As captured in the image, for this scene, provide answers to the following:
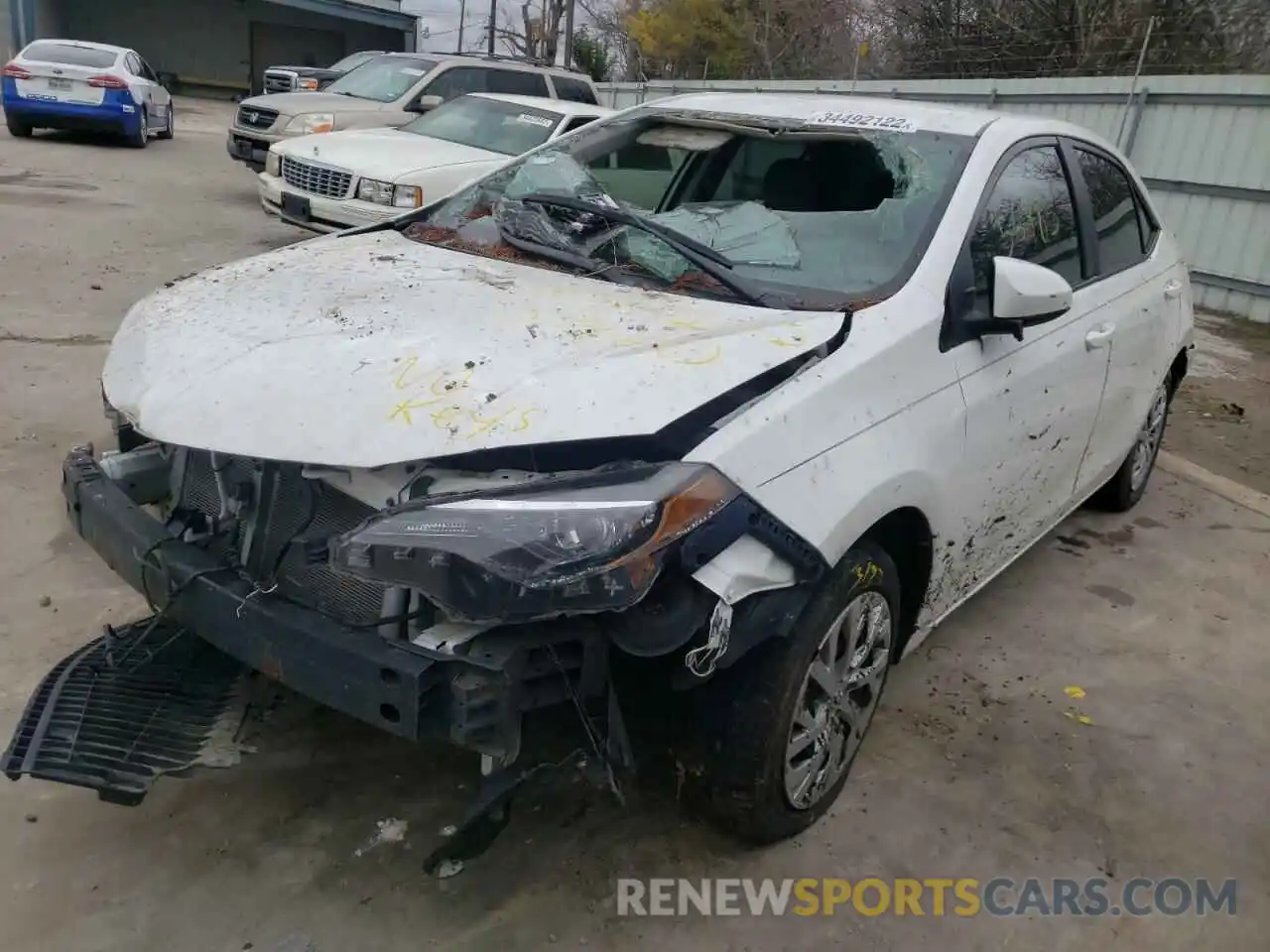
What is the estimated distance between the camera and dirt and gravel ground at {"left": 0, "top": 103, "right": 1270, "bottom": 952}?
7.94 ft

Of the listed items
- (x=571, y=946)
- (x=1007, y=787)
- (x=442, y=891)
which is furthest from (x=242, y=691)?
(x=1007, y=787)

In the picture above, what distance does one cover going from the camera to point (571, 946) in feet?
7.76

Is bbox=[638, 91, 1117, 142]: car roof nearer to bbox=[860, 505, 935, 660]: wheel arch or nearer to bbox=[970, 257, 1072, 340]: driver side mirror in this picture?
bbox=[970, 257, 1072, 340]: driver side mirror

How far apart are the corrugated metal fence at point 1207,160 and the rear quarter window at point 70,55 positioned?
540 inches

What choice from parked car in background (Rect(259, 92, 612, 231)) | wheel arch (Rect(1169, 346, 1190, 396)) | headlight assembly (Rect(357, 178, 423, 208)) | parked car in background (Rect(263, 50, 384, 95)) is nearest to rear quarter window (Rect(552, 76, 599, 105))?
parked car in background (Rect(259, 92, 612, 231))

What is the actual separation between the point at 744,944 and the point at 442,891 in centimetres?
71

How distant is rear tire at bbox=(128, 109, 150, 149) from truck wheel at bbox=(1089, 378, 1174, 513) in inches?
623

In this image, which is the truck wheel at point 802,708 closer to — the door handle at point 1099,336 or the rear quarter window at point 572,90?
the door handle at point 1099,336

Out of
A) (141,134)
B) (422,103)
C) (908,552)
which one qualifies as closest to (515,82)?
(422,103)

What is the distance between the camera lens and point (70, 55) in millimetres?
15984

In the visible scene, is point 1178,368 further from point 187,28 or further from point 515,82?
point 187,28

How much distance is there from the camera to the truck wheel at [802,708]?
2383mm

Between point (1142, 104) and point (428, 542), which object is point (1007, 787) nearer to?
point (428, 542)

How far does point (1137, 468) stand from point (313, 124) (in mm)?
8975
